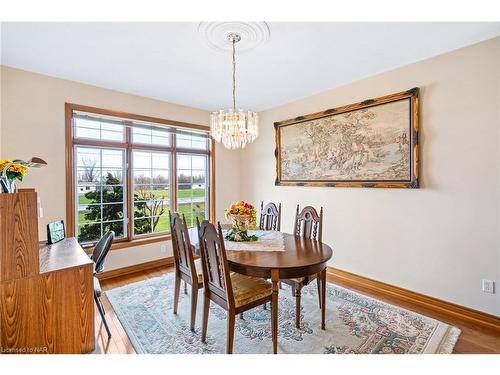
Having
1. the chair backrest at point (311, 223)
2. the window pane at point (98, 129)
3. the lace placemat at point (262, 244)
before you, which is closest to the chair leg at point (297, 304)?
the lace placemat at point (262, 244)

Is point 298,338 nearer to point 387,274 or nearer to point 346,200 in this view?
point 387,274

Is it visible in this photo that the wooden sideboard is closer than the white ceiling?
Yes

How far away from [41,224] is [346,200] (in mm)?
3733

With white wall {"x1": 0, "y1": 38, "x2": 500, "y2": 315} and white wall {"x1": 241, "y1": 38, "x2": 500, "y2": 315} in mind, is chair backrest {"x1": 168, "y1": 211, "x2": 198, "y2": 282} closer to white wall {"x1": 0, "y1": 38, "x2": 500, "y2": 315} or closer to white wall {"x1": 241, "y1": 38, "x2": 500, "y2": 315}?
white wall {"x1": 0, "y1": 38, "x2": 500, "y2": 315}

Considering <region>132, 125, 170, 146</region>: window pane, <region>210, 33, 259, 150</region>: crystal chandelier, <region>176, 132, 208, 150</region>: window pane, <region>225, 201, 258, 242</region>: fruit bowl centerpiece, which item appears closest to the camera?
<region>210, 33, 259, 150</region>: crystal chandelier

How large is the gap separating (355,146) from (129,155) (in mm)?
3138

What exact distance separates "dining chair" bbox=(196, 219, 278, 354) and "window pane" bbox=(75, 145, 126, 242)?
7.14 feet

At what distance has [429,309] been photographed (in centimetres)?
257

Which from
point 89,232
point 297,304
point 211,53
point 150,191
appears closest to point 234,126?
point 211,53

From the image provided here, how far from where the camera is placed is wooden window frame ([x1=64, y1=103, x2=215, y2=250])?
3086 mm

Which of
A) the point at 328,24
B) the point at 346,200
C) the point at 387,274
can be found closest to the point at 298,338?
the point at 387,274

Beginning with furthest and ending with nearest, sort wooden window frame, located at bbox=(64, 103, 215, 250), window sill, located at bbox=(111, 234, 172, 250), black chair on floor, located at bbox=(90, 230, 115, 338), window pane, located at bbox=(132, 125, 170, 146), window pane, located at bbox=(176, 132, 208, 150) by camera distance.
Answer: window pane, located at bbox=(176, 132, 208, 150) → window pane, located at bbox=(132, 125, 170, 146) → window sill, located at bbox=(111, 234, 172, 250) → wooden window frame, located at bbox=(64, 103, 215, 250) → black chair on floor, located at bbox=(90, 230, 115, 338)

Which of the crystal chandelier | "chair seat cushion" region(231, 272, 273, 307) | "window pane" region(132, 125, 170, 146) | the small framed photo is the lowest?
"chair seat cushion" region(231, 272, 273, 307)

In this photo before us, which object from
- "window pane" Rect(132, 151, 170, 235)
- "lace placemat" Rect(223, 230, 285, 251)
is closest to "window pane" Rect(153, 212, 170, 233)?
"window pane" Rect(132, 151, 170, 235)
